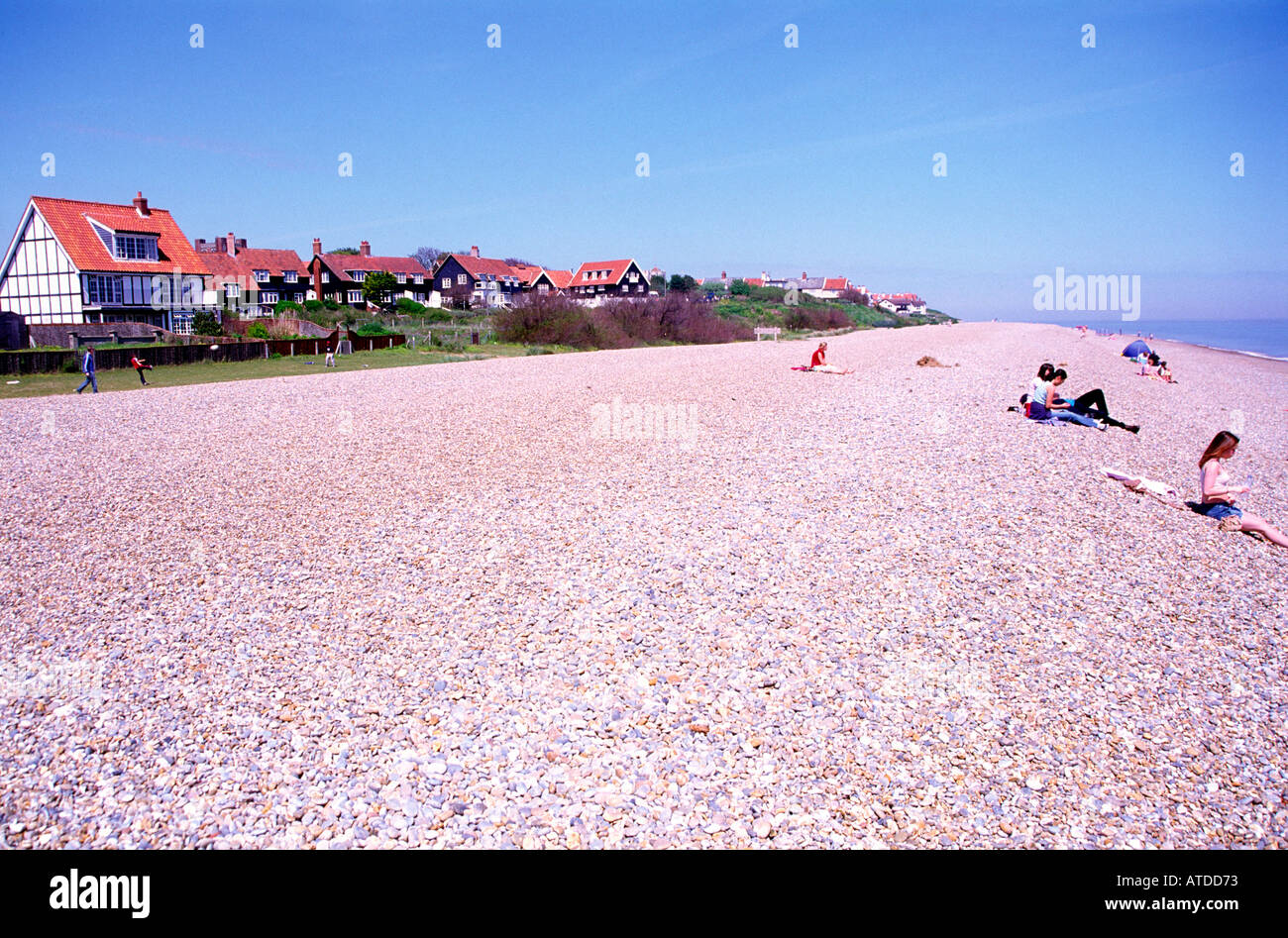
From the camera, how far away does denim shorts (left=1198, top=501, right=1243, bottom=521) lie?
8.78 meters

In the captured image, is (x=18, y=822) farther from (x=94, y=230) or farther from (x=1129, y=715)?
(x=94, y=230)

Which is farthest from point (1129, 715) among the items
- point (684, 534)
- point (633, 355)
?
point (633, 355)

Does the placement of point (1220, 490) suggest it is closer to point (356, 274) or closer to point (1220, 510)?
point (1220, 510)

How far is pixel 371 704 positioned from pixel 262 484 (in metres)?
6.36

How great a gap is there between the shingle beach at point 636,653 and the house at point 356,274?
73.3m

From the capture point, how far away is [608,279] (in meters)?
92.8

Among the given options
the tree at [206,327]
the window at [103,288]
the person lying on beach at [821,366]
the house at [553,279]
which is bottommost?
the person lying on beach at [821,366]

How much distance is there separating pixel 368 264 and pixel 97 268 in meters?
42.6

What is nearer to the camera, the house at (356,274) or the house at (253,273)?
the house at (253,273)

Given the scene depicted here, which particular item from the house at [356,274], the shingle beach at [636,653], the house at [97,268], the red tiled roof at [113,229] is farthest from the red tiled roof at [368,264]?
the shingle beach at [636,653]

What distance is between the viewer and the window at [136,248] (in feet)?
140

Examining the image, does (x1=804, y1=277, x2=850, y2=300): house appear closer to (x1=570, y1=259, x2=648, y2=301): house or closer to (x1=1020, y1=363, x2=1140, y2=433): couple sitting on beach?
(x1=570, y1=259, x2=648, y2=301): house

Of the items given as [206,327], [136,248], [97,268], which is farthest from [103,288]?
[206,327]

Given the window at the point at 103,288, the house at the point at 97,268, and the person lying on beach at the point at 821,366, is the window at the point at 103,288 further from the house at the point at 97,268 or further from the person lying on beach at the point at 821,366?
the person lying on beach at the point at 821,366
